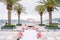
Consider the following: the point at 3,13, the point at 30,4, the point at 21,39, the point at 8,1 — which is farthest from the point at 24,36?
the point at 3,13

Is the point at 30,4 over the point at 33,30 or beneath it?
over

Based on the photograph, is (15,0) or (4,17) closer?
(15,0)

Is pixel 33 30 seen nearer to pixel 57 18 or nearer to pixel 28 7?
pixel 28 7

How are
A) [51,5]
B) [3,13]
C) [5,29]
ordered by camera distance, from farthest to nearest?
[3,13] → [51,5] → [5,29]

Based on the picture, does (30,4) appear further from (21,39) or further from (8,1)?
(21,39)

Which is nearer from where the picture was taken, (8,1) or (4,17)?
(8,1)

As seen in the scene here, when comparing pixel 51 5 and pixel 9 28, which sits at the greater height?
pixel 51 5

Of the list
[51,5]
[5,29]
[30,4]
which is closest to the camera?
[5,29]

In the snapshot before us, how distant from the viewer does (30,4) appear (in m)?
39.3

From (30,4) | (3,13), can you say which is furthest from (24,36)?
(3,13)

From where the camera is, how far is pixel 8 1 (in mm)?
22484

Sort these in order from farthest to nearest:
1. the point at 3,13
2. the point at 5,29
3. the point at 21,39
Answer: the point at 3,13
the point at 5,29
the point at 21,39

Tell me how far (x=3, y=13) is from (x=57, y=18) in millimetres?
15184

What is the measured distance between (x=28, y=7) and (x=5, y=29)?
2019 cm
